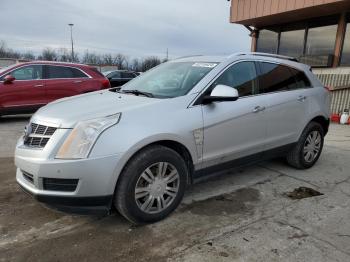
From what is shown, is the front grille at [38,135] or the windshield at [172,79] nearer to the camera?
the front grille at [38,135]

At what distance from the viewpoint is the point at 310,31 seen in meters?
12.1

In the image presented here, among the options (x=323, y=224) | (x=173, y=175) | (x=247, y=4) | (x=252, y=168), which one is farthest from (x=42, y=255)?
(x=247, y=4)

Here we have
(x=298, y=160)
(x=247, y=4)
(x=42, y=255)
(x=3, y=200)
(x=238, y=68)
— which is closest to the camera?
(x=42, y=255)

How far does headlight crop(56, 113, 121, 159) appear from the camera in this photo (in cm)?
280

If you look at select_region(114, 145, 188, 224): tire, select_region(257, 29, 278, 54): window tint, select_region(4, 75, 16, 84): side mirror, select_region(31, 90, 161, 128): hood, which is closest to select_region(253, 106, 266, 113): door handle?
select_region(114, 145, 188, 224): tire

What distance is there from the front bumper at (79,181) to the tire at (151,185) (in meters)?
0.13

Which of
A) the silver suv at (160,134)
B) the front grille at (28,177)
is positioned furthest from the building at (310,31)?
the front grille at (28,177)

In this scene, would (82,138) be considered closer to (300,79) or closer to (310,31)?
(300,79)

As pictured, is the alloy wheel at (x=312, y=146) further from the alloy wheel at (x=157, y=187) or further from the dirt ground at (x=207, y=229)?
the alloy wheel at (x=157, y=187)

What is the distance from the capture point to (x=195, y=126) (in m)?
3.40

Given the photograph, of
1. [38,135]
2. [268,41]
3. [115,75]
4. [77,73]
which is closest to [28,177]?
[38,135]

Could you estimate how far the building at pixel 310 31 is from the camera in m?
10.6

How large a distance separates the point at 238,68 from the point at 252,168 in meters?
1.75

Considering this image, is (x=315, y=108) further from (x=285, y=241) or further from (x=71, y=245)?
(x=71, y=245)
